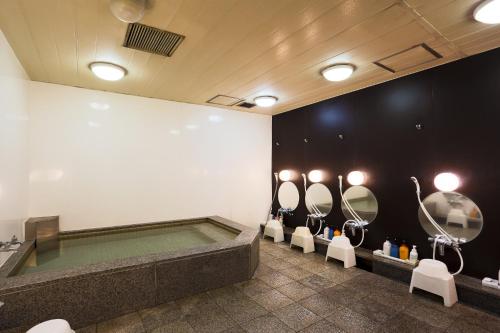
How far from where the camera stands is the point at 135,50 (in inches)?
93.7

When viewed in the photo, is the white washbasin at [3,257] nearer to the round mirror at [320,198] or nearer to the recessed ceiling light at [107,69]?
the recessed ceiling light at [107,69]

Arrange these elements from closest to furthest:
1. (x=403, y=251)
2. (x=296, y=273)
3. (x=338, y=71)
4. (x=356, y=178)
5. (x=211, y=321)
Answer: (x=211, y=321) → (x=338, y=71) → (x=403, y=251) → (x=296, y=273) → (x=356, y=178)

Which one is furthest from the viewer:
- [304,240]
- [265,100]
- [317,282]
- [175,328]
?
[265,100]

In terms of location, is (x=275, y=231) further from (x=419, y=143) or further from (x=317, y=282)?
(x=419, y=143)

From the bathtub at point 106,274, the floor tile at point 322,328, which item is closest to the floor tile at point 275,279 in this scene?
the bathtub at point 106,274

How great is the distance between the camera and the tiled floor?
6.53 feet

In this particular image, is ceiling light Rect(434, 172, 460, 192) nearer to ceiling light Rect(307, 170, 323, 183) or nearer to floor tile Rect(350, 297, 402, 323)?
floor tile Rect(350, 297, 402, 323)

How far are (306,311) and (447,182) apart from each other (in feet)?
6.43

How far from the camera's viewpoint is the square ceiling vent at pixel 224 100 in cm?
394

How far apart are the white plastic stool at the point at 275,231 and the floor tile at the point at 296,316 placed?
1.96 metres

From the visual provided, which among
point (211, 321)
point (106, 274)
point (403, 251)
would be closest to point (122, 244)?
point (106, 274)

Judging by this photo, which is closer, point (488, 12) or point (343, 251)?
point (488, 12)

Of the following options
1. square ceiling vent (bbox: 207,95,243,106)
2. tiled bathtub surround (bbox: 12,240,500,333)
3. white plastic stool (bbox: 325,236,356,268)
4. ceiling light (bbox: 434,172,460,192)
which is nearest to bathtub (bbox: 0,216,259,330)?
tiled bathtub surround (bbox: 12,240,500,333)

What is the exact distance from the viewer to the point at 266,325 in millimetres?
2016
